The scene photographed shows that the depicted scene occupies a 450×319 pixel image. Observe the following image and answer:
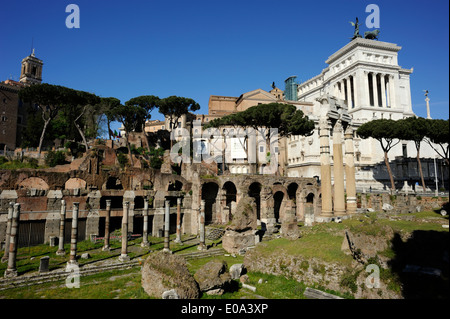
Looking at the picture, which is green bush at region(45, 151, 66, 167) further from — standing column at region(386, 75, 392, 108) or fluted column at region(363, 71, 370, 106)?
standing column at region(386, 75, 392, 108)

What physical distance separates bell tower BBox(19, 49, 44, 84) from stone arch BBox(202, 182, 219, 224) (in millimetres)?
50552

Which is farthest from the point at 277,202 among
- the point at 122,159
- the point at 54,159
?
the point at 54,159

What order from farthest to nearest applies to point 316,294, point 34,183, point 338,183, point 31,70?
point 31,70, point 34,183, point 338,183, point 316,294

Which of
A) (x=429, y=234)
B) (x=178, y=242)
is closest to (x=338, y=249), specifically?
(x=429, y=234)

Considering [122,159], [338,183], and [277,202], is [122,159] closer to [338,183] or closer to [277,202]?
[277,202]

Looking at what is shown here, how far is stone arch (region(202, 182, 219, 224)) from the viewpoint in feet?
93.2

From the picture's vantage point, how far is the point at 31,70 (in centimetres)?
5953

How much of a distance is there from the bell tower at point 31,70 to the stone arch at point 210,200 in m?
50.6

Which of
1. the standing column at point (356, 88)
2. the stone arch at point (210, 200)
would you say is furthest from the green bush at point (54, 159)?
the standing column at point (356, 88)

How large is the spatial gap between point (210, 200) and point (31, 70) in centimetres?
5535

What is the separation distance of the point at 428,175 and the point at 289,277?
34.8 m

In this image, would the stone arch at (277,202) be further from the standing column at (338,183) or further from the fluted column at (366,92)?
the fluted column at (366,92)

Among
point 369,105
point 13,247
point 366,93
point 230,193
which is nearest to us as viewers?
point 13,247
